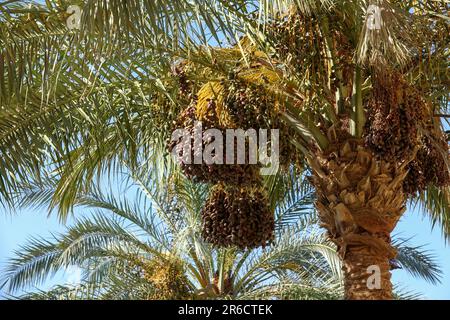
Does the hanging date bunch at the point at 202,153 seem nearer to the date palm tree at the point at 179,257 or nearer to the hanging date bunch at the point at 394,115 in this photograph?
the hanging date bunch at the point at 394,115

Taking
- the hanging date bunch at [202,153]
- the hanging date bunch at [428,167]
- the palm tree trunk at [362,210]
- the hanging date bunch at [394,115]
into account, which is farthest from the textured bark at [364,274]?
the hanging date bunch at [202,153]

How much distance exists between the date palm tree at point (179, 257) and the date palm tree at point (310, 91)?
12.6 ft

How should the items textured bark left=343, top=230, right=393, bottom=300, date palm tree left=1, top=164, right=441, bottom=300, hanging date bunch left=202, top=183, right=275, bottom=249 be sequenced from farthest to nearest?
1. date palm tree left=1, top=164, right=441, bottom=300
2. hanging date bunch left=202, top=183, right=275, bottom=249
3. textured bark left=343, top=230, right=393, bottom=300

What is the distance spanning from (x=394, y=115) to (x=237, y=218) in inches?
55.6

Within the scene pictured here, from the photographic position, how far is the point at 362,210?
19.2 ft

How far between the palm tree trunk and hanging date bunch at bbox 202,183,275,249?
0.50 meters

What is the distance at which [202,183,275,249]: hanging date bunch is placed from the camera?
5.90 m

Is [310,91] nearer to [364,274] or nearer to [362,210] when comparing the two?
[362,210]

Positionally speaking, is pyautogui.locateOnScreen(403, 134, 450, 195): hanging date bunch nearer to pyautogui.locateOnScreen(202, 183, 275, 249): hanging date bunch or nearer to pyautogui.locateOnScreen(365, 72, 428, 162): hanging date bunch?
pyautogui.locateOnScreen(365, 72, 428, 162): hanging date bunch

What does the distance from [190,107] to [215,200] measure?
829 millimetres

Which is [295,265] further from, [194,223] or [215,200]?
[215,200]

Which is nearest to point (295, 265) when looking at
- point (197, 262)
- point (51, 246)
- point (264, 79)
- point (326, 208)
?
point (197, 262)

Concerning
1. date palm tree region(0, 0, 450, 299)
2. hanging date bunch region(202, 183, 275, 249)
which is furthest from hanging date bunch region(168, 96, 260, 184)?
hanging date bunch region(202, 183, 275, 249)

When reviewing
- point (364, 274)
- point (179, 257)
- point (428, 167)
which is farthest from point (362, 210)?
point (179, 257)
